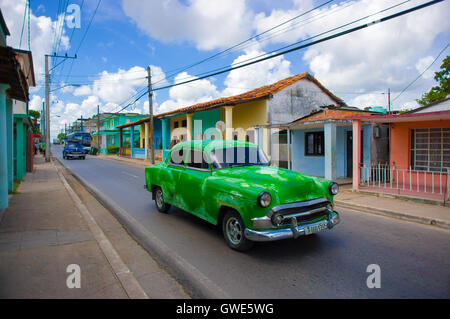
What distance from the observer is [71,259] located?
4.21m

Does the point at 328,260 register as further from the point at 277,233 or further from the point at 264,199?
the point at 264,199

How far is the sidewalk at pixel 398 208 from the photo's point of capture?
6441mm

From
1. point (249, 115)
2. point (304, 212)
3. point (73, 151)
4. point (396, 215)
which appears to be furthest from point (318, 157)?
point (73, 151)

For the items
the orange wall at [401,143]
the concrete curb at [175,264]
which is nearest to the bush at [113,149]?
the concrete curb at [175,264]

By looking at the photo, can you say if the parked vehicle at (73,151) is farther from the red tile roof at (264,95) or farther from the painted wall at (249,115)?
the painted wall at (249,115)

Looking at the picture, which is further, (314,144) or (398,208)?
(314,144)

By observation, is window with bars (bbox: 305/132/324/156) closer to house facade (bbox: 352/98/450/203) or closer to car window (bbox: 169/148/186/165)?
house facade (bbox: 352/98/450/203)

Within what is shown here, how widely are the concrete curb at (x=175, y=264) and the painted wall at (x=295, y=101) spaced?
1126cm

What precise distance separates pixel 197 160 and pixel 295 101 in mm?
12859

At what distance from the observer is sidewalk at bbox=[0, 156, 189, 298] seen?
11.0ft

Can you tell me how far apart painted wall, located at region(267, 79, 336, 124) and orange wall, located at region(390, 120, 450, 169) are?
20.4ft

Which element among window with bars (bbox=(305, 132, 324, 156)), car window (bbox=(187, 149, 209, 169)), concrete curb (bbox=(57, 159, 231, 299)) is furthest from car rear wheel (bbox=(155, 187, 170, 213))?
window with bars (bbox=(305, 132, 324, 156))

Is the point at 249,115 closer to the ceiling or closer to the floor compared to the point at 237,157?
closer to the ceiling
